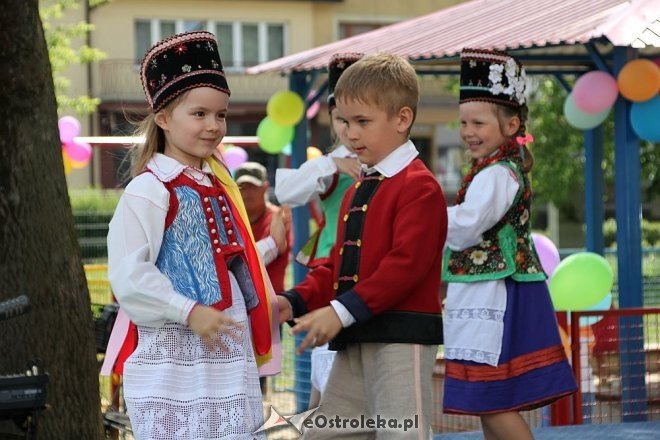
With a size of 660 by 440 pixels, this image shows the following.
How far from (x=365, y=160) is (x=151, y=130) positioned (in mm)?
687

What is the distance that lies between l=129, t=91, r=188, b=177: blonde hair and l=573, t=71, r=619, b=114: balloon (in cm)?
468

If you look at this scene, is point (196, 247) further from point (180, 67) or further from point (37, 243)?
point (37, 243)

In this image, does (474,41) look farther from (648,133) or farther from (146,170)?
(146,170)

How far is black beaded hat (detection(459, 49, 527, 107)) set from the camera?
487 cm

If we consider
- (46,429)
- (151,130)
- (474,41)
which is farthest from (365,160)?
(474,41)

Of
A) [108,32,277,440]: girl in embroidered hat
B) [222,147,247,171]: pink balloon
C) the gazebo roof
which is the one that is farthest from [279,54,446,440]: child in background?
[222,147,247,171]: pink balloon

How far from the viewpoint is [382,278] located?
3711mm

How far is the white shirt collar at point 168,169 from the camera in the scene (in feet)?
12.0

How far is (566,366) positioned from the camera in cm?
480

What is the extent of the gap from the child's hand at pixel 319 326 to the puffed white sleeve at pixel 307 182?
1.36 m

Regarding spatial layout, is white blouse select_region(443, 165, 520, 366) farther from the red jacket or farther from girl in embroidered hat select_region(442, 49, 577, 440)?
the red jacket

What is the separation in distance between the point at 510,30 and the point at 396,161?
192 inches

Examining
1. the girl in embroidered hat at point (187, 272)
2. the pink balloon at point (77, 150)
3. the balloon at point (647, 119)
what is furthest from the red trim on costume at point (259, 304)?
the pink balloon at point (77, 150)

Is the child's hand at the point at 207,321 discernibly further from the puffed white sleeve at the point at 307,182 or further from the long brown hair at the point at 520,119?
the long brown hair at the point at 520,119
